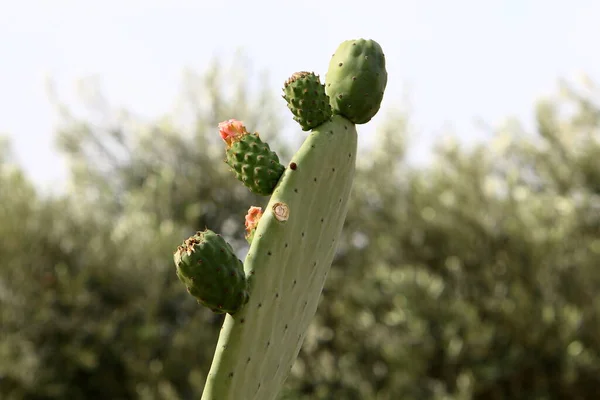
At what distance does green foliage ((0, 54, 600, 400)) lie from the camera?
8656mm

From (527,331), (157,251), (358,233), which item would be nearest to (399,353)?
(527,331)

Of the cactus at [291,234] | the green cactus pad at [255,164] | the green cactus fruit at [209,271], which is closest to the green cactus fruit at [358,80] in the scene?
the cactus at [291,234]

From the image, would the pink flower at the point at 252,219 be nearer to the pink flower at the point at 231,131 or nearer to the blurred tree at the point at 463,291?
the pink flower at the point at 231,131

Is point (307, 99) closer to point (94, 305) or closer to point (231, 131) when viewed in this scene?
point (231, 131)

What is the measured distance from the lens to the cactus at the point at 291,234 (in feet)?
5.60

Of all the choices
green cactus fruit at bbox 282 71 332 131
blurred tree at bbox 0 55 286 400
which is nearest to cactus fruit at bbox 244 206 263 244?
green cactus fruit at bbox 282 71 332 131

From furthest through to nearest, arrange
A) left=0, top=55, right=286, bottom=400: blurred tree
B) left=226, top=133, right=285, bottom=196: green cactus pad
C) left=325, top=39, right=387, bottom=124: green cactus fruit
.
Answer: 1. left=0, top=55, right=286, bottom=400: blurred tree
2. left=325, top=39, right=387, bottom=124: green cactus fruit
3. left=226, top=133, right=285, bottom=196: green cactus pad

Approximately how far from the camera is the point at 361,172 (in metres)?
11.0

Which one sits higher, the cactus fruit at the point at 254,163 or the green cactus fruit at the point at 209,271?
the cactus fruit at the point at 254,163

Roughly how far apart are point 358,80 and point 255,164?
0.35 m

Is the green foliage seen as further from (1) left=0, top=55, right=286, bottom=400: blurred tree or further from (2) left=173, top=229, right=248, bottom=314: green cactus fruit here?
(2) left=173, top=229, right=248, bottom=314: green cactus fruit

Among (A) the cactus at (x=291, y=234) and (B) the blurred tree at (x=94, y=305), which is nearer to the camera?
(A) the cactus at (x=291, y=234)

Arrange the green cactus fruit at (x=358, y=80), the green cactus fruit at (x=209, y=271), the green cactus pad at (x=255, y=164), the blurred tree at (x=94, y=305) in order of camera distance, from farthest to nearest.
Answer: the blurred tree at (x=94, y=305) → the green cactus fruit at (x=358, y=80) → the green cactus pad at (x=255, y=164) → the green cactus fruit at (x=209, y=271)

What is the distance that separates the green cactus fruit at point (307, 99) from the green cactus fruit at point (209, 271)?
0.41m
